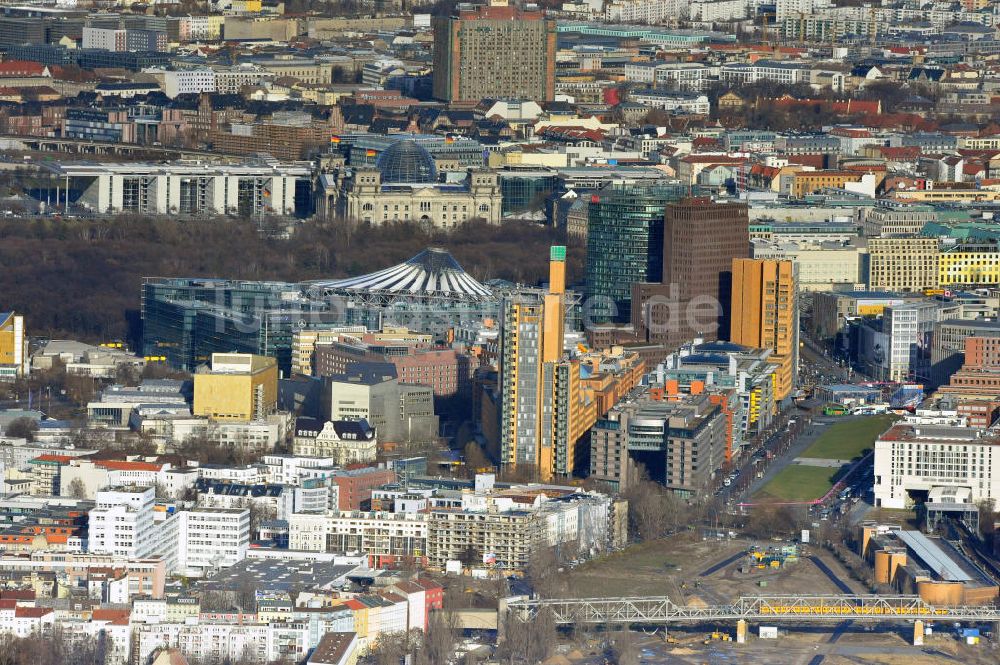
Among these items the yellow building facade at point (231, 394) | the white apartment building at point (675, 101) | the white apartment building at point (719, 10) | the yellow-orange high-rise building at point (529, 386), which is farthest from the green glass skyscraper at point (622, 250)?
the white apartment building at point (719, 10)

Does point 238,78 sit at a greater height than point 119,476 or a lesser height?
greater

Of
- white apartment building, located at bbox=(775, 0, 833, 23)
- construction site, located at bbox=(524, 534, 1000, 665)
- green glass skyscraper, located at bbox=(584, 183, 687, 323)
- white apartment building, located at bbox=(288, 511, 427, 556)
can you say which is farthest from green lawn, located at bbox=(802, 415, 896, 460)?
white apartment building, located at bbox=(775, 0, 833, 23)

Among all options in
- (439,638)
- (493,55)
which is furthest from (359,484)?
(493,55)

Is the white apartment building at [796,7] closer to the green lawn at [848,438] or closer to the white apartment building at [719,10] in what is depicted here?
the white apartment building at [719,10]

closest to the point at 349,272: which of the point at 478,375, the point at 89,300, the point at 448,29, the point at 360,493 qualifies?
the point at 89,300

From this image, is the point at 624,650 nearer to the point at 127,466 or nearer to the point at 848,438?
the point at 127,466

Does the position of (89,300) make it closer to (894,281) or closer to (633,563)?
(894,281)
